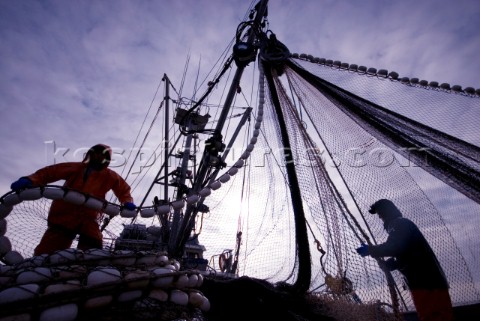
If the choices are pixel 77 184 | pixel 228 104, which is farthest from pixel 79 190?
pixel 228 104

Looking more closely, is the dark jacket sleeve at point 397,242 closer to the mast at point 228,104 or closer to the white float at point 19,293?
the white float at point 19,293

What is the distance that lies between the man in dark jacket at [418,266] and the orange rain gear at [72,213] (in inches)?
123

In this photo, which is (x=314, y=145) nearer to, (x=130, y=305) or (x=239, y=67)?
(x=239, y=67)

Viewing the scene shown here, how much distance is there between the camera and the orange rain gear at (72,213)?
107 inches

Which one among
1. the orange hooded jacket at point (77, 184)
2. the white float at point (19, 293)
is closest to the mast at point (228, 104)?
the orange hooded jacket at point (77, 184)

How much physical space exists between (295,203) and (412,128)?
1771mm

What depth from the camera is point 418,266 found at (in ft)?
8.34

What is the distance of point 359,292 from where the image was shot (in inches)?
120

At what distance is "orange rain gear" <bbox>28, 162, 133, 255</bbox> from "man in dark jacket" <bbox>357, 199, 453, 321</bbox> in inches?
123

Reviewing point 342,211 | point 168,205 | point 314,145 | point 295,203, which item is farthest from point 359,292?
point 168,205

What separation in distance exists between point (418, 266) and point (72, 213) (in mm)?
3730

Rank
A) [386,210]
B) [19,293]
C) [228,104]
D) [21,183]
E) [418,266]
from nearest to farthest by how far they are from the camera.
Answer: [19,293]
[21,183]
[418,266]
[386,210]
[228,104]

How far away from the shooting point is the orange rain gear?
2.72m

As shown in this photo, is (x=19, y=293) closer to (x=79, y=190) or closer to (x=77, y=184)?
(x=79, y=190)
